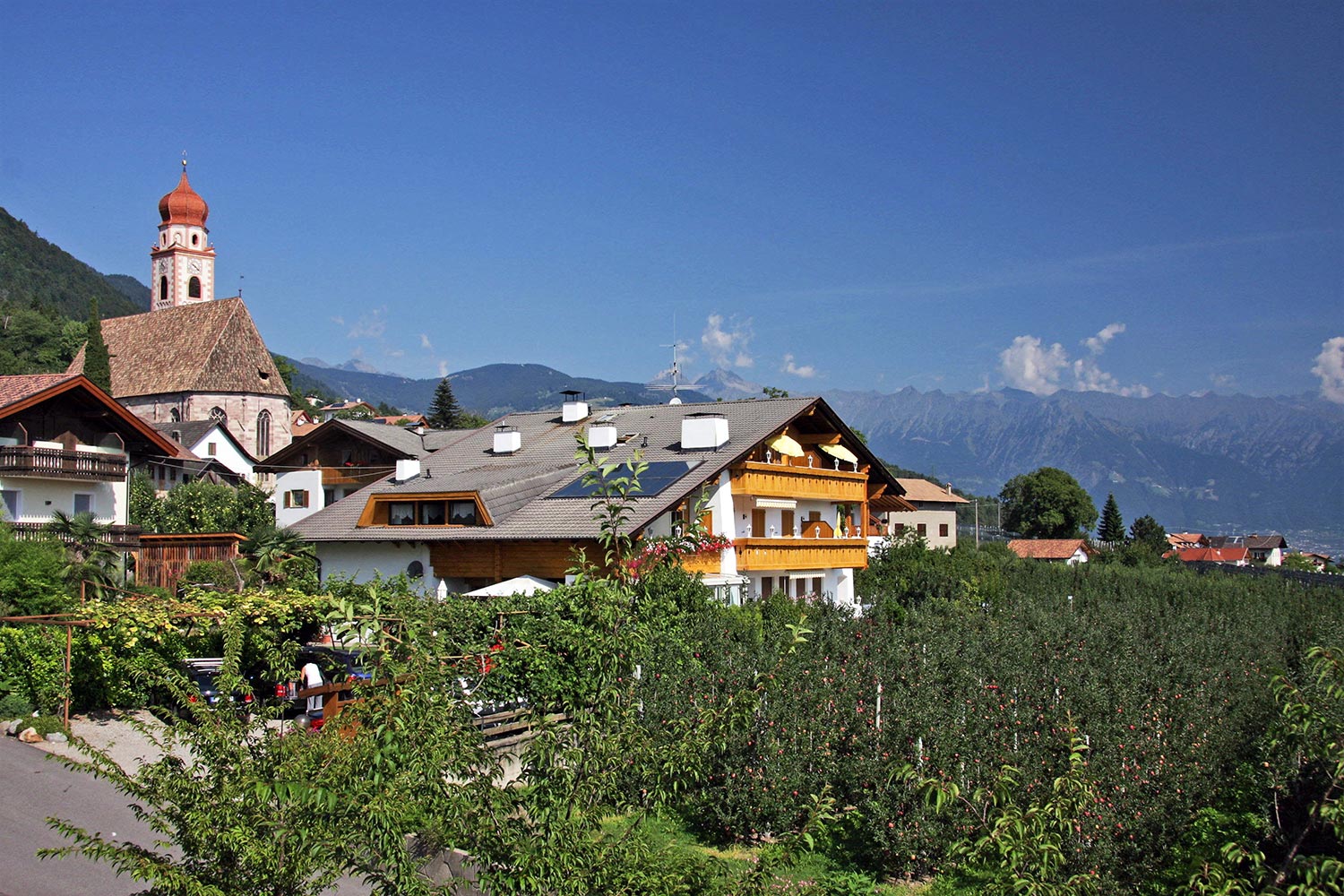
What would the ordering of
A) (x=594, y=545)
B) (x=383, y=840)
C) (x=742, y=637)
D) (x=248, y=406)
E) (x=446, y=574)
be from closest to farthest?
(x=383, y=840) < (x=742, y=637) < (x=594, y=545) < (x=446, y=574) < (x=248, y=406)

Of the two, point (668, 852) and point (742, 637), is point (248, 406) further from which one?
point (668, 852)

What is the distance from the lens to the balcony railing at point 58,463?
31.7 m

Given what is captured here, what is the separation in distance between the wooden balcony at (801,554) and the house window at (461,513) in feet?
23.3

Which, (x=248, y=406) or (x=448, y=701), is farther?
(x=248, y=406)

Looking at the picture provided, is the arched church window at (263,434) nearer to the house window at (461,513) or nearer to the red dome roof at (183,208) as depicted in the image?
the red dome roof at (183,208)

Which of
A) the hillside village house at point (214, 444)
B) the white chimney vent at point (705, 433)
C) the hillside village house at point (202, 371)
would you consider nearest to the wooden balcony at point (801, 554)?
the white chimney vent at point (705, 433)

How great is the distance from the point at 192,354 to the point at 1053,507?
85267mm

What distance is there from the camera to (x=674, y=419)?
36469 mm

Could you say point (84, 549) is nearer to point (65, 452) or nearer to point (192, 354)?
point (65, 452)

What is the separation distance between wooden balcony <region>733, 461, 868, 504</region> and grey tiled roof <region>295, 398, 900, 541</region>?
910mm

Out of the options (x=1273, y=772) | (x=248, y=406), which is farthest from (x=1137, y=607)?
(x=248, y=406)

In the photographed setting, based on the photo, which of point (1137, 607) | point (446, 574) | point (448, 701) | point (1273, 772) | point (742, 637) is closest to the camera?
point (448, 701)

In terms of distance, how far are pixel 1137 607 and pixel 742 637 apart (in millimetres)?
16949

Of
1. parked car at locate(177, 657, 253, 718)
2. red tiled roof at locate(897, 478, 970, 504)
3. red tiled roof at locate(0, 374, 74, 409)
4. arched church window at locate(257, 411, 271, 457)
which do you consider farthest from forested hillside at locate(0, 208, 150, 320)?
parked car at locate(177, 657, 253, 718)
